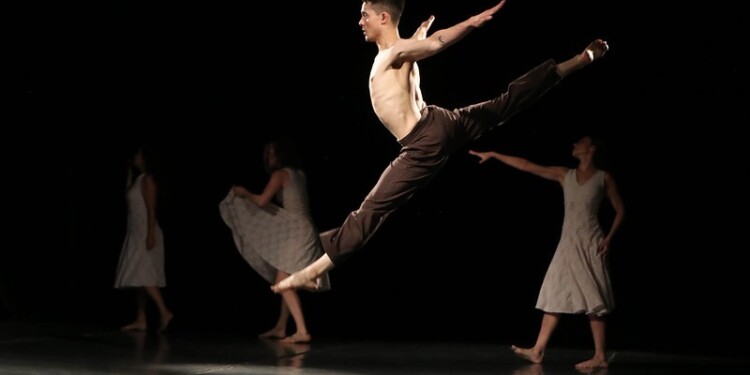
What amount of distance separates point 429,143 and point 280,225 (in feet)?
10.3

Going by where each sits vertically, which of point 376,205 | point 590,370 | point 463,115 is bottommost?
point 590,370

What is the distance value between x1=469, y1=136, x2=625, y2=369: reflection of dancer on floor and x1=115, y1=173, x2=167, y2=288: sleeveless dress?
9.65 feet

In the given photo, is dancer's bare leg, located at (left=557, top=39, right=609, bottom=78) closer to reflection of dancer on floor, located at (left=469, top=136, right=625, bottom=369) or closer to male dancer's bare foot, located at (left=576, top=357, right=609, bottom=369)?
reflection of dancer on floor, located at (left=469, top=136, right=625, bottom=369)

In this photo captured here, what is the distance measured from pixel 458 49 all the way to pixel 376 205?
15.4 feet

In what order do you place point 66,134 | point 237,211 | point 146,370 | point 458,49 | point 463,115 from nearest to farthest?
point 463,115 < point 146,370 < point 237,211 < point 458,49 < point 66,134

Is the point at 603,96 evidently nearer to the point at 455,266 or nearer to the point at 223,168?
the point at 455,266

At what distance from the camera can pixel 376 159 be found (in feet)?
35.6

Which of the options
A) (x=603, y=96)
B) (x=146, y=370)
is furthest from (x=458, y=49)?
(x=146, y=370)

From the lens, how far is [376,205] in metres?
5.69

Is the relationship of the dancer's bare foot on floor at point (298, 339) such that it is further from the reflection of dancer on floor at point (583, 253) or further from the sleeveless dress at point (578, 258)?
the sleeveless dress at point (578, 258)

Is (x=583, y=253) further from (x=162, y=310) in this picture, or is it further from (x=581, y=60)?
(x=162, y=310)

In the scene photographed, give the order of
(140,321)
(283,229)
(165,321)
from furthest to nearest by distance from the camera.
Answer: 1. (140,321)
2. (165,321)
3. (283,229)

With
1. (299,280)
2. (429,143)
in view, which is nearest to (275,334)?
(299,280)

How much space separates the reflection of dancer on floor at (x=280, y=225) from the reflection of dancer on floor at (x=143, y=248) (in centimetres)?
73
